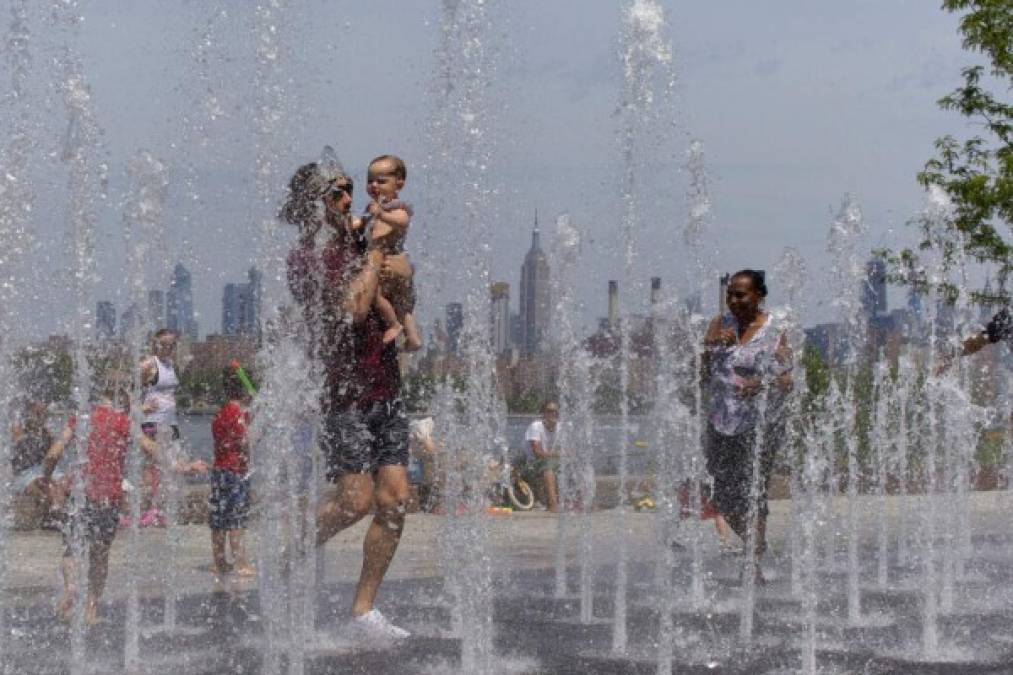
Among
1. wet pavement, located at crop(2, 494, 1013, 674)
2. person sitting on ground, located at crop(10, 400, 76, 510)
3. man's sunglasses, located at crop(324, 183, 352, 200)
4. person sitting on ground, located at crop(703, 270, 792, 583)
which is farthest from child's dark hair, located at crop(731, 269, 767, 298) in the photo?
person sitting on ground, located at crop(10, 400, 76, 510)

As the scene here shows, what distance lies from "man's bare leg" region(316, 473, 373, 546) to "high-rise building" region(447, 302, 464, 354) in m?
1.40

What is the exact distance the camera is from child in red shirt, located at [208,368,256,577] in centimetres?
689

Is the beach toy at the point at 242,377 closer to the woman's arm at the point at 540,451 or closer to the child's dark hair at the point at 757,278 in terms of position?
the child's dark hair at the point at 757,278

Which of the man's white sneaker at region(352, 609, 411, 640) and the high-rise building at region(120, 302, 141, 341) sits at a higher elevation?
the high-rise building at region(120, 302, 141, 341)

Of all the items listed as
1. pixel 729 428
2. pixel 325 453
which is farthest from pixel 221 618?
pixel 729 428

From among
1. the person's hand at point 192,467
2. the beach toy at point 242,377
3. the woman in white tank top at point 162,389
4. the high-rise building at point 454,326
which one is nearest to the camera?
the high-rise building at point 454,326

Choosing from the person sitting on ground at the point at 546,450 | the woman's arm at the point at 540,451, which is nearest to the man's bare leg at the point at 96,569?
the person sitting on ground at the point at 546,450

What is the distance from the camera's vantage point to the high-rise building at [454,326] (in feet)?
20.7

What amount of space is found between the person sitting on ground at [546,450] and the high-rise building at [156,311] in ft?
13.0

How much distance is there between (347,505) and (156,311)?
11.7 ft

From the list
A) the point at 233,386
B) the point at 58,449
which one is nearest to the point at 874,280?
the point at 233,386

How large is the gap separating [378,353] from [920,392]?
10993 mm

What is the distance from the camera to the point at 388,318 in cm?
488

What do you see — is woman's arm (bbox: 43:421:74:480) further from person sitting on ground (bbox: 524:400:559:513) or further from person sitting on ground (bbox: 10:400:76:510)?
person sitting on ground (bbox: 524:400:559:513)
